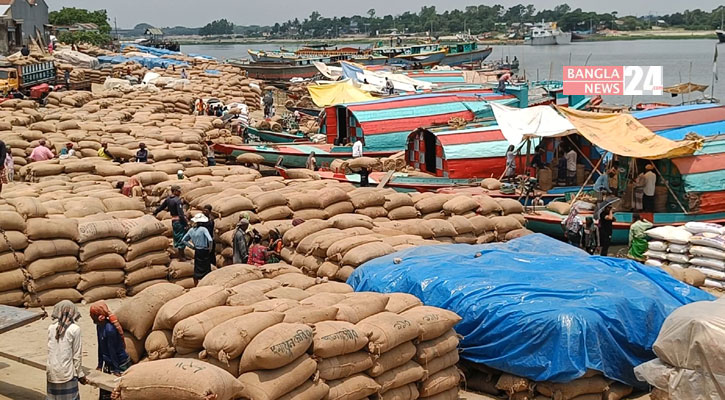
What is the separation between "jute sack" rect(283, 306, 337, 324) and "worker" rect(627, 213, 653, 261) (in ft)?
27.2

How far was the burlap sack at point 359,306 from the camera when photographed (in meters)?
8.71

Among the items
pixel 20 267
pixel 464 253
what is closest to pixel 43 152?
pixel 20 267

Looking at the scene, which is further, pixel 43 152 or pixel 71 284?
pixel 43 152

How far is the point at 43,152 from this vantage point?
62.8 feet

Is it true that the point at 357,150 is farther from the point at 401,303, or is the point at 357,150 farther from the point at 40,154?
the point at 401,303

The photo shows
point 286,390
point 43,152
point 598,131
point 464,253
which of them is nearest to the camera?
point 286,390

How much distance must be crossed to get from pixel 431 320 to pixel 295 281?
6.06 feet

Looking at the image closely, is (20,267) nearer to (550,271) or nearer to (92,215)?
(92,215)

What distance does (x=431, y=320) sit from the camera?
29.7 ft

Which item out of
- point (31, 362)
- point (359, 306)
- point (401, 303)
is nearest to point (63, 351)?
point (31, 362)

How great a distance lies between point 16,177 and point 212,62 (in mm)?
40648

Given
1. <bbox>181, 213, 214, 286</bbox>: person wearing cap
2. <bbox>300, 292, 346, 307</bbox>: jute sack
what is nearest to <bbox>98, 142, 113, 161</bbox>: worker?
<bbox>181, 213, 214, 286</bbox>: person wearing cap

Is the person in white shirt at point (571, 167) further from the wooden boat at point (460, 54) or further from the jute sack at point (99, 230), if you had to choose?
the wooden boat at point (460, 54)

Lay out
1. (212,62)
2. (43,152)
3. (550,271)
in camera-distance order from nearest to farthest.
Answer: (550,271) < (43,152) < (212,62)
